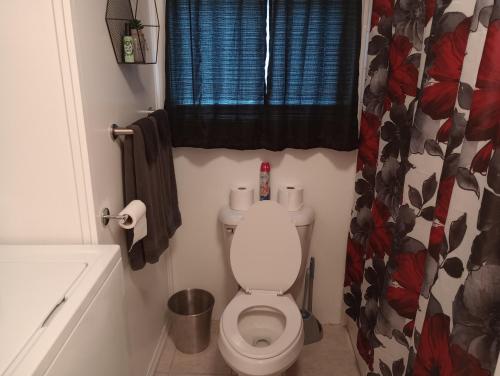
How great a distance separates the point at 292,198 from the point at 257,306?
55 cm

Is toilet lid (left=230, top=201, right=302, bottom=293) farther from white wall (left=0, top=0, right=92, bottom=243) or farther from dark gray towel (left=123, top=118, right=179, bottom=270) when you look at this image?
white wall (left=0, top=0, right=92, bottom=243)

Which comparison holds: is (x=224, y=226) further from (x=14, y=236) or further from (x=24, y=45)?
(x=24, y=45)

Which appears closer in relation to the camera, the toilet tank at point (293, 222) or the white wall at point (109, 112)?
the white wall at point (109, 112)

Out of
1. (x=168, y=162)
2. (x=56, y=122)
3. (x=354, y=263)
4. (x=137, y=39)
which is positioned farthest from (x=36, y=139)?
(x=354, y=263)

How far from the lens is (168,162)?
1.72m

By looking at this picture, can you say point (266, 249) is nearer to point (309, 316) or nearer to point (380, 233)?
point (380, 233)

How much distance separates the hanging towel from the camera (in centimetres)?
163

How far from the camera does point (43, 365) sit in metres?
0.69

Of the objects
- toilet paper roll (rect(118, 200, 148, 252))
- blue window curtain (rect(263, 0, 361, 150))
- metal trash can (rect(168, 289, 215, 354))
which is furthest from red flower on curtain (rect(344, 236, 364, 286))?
toilet paper roll (rect(118, 200, 148, 252))

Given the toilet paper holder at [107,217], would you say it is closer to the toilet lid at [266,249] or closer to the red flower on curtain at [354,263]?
the toilet lid at [266,249]

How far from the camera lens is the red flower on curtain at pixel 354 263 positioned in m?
1.90

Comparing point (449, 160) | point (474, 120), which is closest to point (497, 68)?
point (474, 120)

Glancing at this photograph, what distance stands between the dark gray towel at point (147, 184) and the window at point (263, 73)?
1.14 feet

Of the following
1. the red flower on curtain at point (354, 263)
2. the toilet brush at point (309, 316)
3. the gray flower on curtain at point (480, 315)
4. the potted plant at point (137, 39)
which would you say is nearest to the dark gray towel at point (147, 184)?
the potted plant at point (137, 39)
